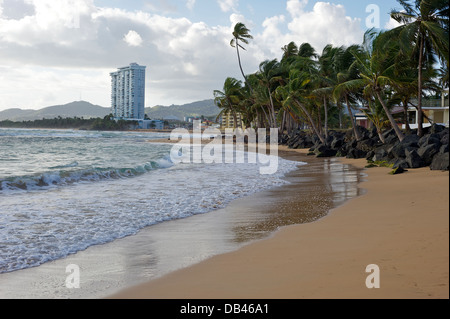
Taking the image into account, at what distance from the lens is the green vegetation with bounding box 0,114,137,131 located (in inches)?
6437

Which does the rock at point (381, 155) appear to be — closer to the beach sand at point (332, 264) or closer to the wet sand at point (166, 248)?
the wet sand at point (166, 248)

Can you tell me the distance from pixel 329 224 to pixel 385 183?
18.4ft

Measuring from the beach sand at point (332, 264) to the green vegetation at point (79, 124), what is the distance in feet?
540

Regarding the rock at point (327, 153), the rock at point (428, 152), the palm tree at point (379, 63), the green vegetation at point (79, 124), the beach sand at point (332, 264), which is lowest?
the beach sand at point (332, 264)

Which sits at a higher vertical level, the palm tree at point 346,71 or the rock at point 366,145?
the palm tree at point 346,71

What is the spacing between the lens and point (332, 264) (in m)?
3.98

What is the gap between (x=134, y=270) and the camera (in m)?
4.70

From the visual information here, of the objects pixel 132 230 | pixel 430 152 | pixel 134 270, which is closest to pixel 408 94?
pixel 430 152

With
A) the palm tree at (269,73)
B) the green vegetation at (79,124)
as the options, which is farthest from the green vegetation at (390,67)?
the green vegetation at (79,124)

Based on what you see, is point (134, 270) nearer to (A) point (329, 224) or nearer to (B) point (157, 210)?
(A) point (329, 224)

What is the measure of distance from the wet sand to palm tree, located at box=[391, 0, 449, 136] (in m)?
9.28

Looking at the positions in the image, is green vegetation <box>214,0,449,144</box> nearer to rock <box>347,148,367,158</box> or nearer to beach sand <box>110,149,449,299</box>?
rock <box>347,148,367,158</box>

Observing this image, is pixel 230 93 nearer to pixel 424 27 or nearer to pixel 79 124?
pixel 424 27

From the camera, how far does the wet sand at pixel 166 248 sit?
14.0 ft
